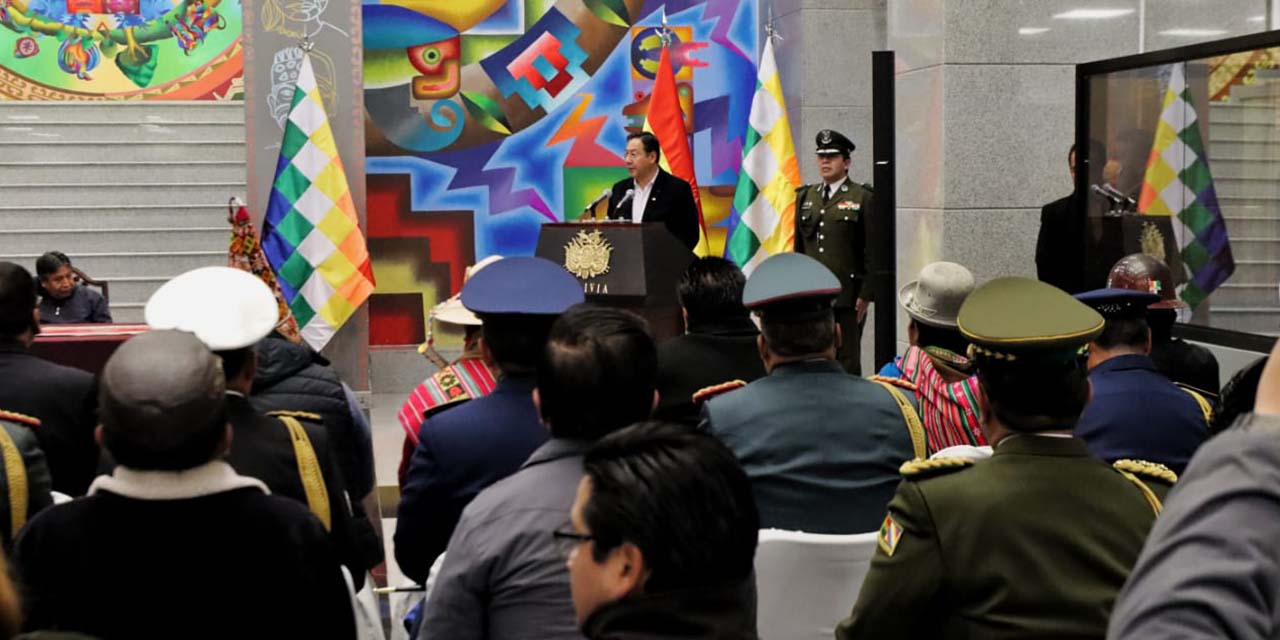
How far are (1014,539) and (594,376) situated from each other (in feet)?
1.97

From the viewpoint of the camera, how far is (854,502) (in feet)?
9.25

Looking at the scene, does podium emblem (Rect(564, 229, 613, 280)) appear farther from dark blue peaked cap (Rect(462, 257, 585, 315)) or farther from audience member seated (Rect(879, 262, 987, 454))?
dark blue peaked cap (Rect(462, 257, 585, 315))

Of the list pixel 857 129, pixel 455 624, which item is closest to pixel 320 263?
pixel 857 129

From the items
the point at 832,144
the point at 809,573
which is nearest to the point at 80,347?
the point at 809,573

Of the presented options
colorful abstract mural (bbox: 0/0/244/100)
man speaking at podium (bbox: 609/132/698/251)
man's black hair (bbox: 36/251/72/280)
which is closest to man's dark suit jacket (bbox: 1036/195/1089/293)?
man speaking at podium (bbox: 609/132/698/251)

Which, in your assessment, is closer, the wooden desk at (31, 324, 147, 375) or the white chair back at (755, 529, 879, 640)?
the white chair back at (755, 529, 879, 640)

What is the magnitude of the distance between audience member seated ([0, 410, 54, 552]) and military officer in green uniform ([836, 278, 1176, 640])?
1.40 meters

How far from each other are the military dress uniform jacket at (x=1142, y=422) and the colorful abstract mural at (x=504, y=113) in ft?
22.8

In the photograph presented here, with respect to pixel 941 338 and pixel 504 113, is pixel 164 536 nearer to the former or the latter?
pixel 941 338

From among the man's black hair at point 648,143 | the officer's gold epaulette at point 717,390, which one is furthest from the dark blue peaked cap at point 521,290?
the man's black hair at point 648,143

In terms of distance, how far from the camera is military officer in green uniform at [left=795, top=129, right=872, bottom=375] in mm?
7672

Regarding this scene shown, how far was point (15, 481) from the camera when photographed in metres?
2.63

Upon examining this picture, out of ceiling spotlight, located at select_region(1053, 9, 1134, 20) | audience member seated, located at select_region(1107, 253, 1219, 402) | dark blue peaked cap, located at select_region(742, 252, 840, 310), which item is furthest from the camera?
ceiling spotlight, located at select_region(1053, 9, 1134, 20)

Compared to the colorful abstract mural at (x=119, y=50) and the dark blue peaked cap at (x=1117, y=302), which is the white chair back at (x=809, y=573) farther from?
the colorful abstract mural at (x=119, y=50)
